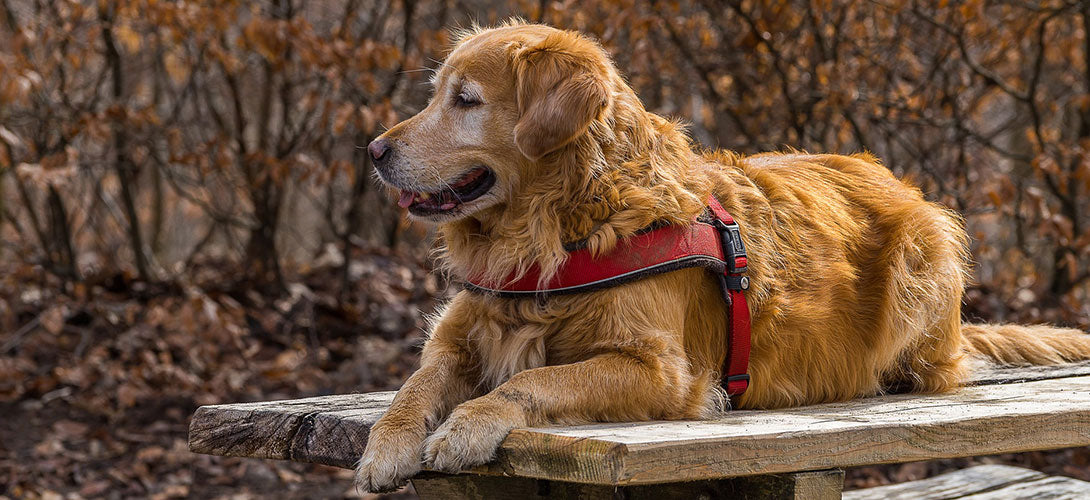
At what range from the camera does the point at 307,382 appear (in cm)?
590

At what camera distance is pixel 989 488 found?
12.8 ft

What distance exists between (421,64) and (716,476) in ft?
15.6

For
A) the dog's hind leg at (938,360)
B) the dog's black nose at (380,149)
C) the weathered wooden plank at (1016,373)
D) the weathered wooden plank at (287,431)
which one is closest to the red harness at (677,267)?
the dog's black nose at (380,149)

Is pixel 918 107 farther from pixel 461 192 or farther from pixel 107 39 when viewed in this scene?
pixel 107 39

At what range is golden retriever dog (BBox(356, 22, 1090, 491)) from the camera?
2.42 metres

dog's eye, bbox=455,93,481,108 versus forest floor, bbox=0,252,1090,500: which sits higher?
dog's eye, bbox=455,93,481,108

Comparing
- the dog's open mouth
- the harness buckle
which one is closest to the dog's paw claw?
the dog's open mouth

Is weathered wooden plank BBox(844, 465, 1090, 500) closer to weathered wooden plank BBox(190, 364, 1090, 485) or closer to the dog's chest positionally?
weathered wooden plank BBox(190, 364, 1090, 485)

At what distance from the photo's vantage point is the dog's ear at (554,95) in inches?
101

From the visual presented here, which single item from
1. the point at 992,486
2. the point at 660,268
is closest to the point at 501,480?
the point at 660,268

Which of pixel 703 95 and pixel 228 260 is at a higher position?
pixel 703 95

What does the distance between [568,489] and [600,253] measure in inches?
23.1

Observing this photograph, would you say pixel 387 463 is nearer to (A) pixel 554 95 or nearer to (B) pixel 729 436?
(B) pixel 729 436

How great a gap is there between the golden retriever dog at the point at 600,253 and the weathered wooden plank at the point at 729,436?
13 cm
